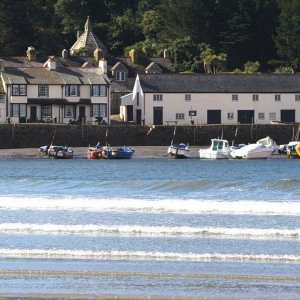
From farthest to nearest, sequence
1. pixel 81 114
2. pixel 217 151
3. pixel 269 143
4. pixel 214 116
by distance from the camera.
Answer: pixel 214 116
pixel 81 114
pixel 269 143
pixel 217 151

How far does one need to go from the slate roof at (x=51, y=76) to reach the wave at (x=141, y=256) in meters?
65.1

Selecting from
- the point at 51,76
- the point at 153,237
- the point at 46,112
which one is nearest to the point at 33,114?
the point at 46,112

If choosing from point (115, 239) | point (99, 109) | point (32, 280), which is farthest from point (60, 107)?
point (32, 280)

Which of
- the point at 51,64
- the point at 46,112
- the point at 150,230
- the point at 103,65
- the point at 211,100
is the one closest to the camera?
Result: the point at 150,230

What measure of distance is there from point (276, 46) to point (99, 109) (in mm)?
28329

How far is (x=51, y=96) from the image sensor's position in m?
96.9

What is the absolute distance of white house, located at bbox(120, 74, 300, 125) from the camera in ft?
325

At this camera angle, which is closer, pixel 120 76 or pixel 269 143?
pixel 269 143

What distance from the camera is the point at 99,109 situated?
3848 inches

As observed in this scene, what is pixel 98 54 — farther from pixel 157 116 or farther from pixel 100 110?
pixel 100 110

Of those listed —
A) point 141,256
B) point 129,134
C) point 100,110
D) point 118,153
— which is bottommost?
point 118,153

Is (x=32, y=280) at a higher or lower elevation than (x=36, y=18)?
lower

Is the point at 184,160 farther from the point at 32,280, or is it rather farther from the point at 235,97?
the point at 32,280

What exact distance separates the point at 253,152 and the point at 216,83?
13072mm
